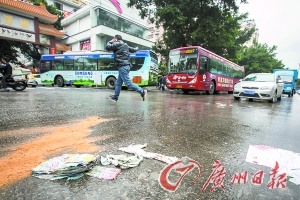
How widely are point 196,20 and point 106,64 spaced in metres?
8.77

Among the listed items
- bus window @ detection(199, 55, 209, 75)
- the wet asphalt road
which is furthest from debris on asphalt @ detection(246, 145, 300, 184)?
bus window @ detection(199, 55, 209, 75)

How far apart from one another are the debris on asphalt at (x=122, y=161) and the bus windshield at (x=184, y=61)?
10372mm

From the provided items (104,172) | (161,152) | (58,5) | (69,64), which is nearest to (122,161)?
(104,172)

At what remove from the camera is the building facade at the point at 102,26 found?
2600 cm

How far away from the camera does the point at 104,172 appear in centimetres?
152

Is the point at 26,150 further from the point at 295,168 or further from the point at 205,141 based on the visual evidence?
the point at 295,168

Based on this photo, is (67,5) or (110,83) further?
(67,5)

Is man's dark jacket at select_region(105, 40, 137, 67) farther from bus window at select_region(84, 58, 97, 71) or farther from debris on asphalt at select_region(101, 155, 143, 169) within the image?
bus window at select_region(84, 58, 97, 71)

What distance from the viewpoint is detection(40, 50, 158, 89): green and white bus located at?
13828mm

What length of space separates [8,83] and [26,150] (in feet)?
31.8

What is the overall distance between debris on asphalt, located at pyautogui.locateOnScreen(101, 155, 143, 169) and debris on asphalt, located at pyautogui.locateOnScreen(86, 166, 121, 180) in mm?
74

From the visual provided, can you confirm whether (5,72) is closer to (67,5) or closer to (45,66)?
(45,66)

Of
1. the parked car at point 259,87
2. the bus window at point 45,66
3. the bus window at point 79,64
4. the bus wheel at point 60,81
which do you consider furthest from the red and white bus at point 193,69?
the bus window at point 45,66

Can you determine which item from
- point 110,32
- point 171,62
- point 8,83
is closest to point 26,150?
point 8,83
